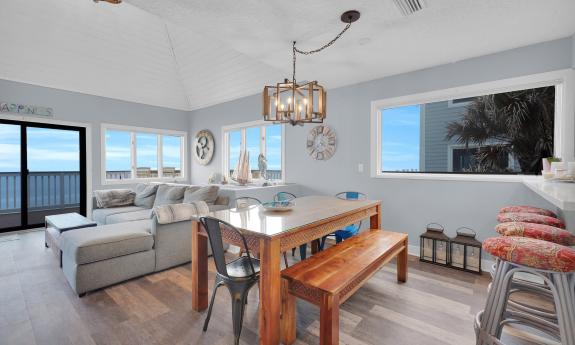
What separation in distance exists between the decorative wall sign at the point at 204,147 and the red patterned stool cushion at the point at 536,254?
5643 mm

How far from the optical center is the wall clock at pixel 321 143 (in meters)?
4.27

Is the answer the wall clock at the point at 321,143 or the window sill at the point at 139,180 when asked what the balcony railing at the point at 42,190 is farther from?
the wall clock at the point at 321,143

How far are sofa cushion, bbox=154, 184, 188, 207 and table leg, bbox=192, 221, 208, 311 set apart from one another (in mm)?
2049

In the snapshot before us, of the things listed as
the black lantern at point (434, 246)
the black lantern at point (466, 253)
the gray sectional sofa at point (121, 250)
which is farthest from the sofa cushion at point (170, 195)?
the black lantern at point (466, 253)

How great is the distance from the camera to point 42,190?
17.9 ft

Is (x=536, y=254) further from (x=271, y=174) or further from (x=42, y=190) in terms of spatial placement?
(x=42, y=190)

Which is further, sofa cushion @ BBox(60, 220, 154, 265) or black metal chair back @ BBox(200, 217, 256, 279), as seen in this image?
sofa cushion @ BBox(60, 220, 154, 265)

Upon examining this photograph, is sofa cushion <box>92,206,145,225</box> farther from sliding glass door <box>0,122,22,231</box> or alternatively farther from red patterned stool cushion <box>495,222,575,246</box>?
red patterned stool cushion <box>495,222,575,246</box>

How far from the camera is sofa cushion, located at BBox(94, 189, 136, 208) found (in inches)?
173

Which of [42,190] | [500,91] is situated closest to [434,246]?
[500,91]

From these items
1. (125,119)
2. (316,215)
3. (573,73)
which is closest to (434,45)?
(573,73)

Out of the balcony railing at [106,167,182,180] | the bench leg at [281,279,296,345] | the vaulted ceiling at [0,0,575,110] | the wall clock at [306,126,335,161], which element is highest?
the vaulted ceiling at [0,0,575,110]

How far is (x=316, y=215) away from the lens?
213 centimetres

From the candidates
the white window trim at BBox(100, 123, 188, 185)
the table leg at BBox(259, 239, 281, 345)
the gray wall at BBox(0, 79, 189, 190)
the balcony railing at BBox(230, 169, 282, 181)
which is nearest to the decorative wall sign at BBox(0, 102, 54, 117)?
the gray wall at BBox(0, 79, 189, 190)
